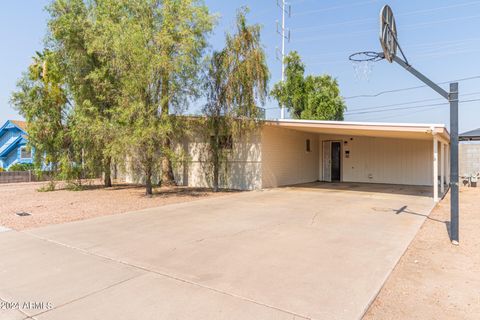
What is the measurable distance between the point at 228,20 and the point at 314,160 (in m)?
8.63

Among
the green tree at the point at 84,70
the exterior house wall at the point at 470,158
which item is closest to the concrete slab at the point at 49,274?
the green tree at the point at 84,70

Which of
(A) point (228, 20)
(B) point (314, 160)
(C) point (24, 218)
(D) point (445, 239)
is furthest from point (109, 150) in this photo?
(B) point (314, 160)

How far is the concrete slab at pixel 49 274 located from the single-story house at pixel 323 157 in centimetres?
657

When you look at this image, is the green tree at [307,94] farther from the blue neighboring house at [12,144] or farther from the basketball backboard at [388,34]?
the blue neighboring house at [12,144]

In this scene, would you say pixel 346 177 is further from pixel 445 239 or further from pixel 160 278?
pixel 160 278

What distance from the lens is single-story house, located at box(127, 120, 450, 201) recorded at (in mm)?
11969

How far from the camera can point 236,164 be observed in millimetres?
13125

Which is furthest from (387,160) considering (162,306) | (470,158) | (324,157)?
(162,306)

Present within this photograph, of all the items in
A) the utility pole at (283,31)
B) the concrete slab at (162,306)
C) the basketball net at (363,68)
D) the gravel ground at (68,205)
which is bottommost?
the concrete slab at (162,306)

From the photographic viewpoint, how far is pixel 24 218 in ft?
23.7

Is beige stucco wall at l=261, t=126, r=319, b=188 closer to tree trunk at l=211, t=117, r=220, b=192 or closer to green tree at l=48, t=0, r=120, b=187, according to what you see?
tree trunk at l=211, t=117, r=220, b=192

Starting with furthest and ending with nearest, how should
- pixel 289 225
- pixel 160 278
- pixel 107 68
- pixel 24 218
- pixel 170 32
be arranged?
pixel 107 68 → pixel 170 32 → pixel 24 218 → pixel 289 225 → pixel 160 278

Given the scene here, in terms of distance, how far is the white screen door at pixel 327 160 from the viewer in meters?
17.0

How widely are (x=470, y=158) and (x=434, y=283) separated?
16577 millimetres
